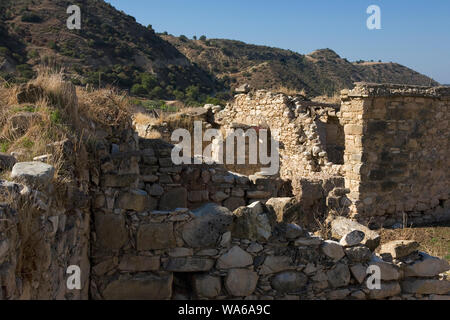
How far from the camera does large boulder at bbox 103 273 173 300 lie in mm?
3721

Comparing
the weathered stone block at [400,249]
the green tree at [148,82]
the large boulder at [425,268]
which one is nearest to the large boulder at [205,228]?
the weathered stone block at [400,249]

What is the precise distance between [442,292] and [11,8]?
1251 inches

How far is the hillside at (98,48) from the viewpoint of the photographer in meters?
23.1

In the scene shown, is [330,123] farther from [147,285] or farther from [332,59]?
[332,59]

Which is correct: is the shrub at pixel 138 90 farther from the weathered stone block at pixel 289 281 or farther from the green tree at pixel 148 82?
the weathered stone block at pixel 289 281

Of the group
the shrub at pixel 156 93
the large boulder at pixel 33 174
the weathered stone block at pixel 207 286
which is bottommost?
the weathered stone block at pixel 207 286

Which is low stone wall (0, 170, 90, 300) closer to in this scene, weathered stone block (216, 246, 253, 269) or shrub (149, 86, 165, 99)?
weathered stone block (216, 246, 253, 269)

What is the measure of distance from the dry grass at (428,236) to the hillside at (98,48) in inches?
666

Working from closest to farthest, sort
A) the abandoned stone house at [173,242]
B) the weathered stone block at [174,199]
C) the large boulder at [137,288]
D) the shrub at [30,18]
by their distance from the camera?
→ 1. the abandoned stone house at [173,242]
2. the large boulder at [137,288]
3. the weathered stone block at [174,199]
4. the shrub at [30,18]

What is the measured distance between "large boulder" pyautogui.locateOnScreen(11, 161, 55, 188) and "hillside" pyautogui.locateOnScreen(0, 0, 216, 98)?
Answer: 62.9 feet

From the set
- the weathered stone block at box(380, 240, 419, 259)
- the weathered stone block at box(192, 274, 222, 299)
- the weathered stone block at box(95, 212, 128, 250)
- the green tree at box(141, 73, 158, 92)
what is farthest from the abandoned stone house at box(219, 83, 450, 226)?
the green tree at box(141, 73, 158, 92)

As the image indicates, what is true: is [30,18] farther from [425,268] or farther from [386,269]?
[425,268]

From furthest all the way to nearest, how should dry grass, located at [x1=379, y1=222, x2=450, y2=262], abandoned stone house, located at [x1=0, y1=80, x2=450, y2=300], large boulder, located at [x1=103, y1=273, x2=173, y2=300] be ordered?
dry grass, located at [x1=379, y1=222, x2=450, y2=262] < large boulder, located at [x1=103, y1=273, x2=173, y2=300] < abandoned stone house, located at [x1=0, y1=80, x2=450, y2=300]

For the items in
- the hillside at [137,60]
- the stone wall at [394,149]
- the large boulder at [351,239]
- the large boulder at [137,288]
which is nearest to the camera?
the large boulder at [137,288]
